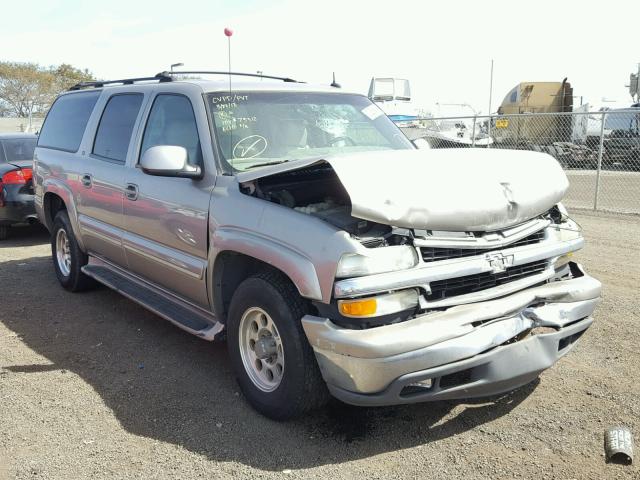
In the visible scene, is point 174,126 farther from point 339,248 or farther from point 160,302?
point 339,248

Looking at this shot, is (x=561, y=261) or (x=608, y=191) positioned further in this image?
(x=608, y=191)

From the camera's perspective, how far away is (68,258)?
6.48 metres

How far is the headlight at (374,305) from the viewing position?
2.94 m

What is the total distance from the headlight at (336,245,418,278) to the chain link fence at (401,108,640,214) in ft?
30.7

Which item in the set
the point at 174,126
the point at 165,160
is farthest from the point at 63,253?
the point at 165,160

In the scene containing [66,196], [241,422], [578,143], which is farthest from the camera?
[578,143]

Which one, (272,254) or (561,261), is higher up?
(272,254)

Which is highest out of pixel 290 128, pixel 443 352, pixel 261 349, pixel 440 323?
pixel 290 128

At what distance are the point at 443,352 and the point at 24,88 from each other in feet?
162

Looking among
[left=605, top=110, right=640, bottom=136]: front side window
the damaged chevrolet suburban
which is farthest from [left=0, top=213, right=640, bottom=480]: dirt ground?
[left=605, top=110, right=640, bottom=136]: front side window

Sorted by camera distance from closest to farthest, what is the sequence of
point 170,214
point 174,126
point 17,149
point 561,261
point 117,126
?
point 561,261, point 170,214, point 174,126, point 117,126, point 17,149

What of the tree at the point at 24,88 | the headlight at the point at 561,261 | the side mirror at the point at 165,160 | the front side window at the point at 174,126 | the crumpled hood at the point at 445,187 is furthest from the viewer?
the tree at the point at 24,88

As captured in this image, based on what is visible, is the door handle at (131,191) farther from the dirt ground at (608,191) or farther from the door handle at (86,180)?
the dirt ground at (608,191)

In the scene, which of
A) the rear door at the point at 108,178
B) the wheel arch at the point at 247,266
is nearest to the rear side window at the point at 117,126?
the rear door at the point at 108,178
